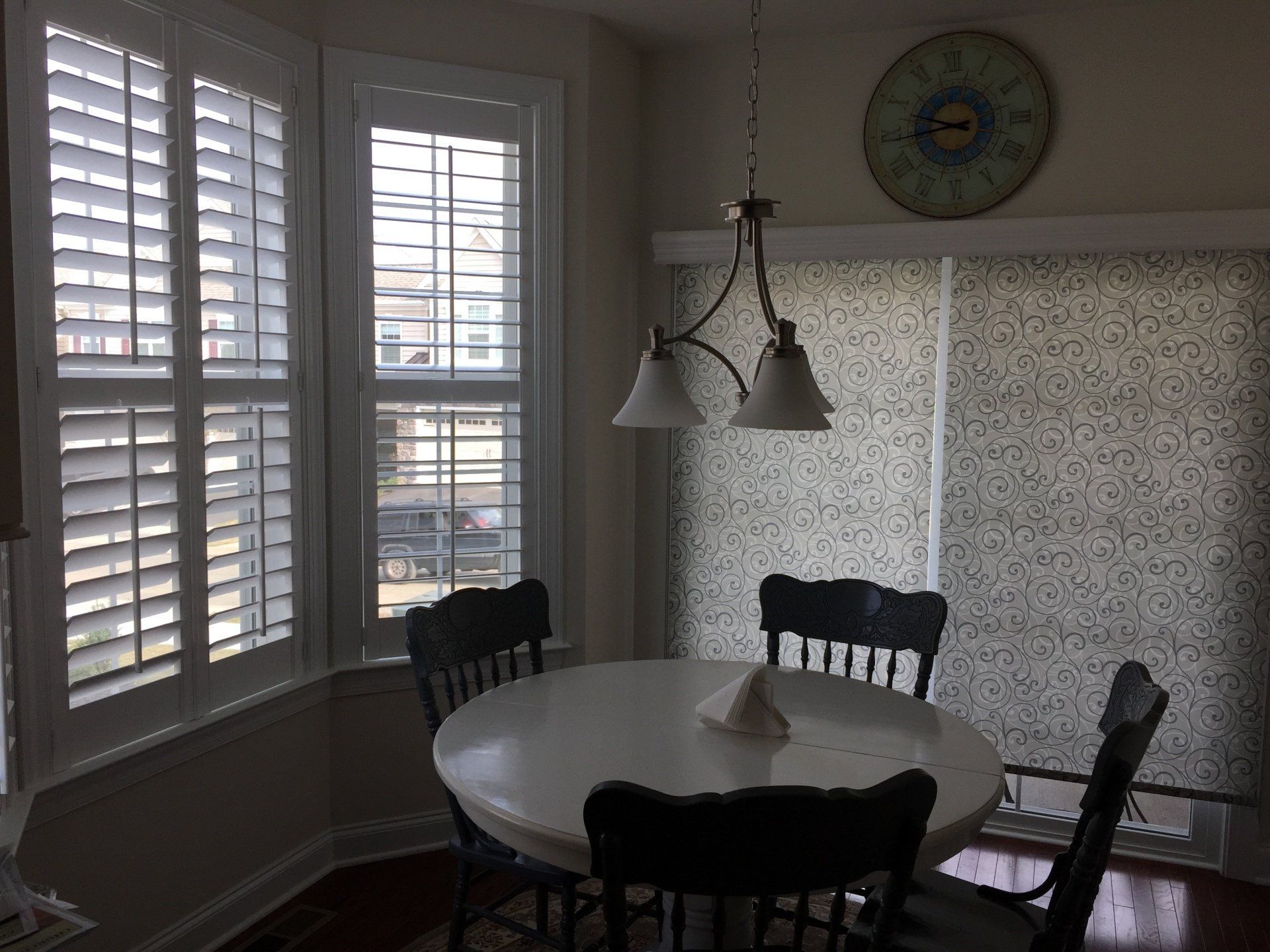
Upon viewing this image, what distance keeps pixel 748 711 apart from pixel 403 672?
147cm

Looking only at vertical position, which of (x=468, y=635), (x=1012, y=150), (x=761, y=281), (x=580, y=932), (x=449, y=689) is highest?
(x=1012, y=150)

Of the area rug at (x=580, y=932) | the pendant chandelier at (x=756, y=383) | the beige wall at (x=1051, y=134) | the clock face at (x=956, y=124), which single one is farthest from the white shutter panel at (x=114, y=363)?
the clock face at (x=956, y=124)

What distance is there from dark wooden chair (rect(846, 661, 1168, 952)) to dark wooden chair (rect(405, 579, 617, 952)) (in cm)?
70

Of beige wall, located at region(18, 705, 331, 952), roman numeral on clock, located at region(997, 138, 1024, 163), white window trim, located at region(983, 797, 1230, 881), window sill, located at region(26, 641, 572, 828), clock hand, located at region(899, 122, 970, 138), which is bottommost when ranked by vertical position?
white window trim, located at region(983, 797, 1230, 881)

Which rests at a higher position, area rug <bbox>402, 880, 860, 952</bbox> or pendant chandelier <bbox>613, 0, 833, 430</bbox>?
pendant chandelier <bbox>613, 0, 833, 430</bbox>

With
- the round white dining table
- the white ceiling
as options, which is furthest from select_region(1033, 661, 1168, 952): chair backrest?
the white ceiling

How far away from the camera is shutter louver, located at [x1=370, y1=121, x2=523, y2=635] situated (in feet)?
10.2

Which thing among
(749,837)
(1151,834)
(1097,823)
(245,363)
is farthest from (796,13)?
(1151,834)

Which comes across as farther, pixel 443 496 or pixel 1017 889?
pixel 443 496

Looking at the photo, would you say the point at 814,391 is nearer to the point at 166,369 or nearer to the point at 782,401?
the point at 782,401

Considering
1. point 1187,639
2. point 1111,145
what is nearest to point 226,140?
point 1111,145

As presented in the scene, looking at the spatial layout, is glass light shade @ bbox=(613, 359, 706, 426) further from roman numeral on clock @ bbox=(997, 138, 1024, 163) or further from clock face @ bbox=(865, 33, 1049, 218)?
roman numeral on clock @ bbox=(997, 138, 1024, 163)

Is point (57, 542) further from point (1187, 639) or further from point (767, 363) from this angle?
point (1187, 639)

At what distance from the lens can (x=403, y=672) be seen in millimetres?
3223
